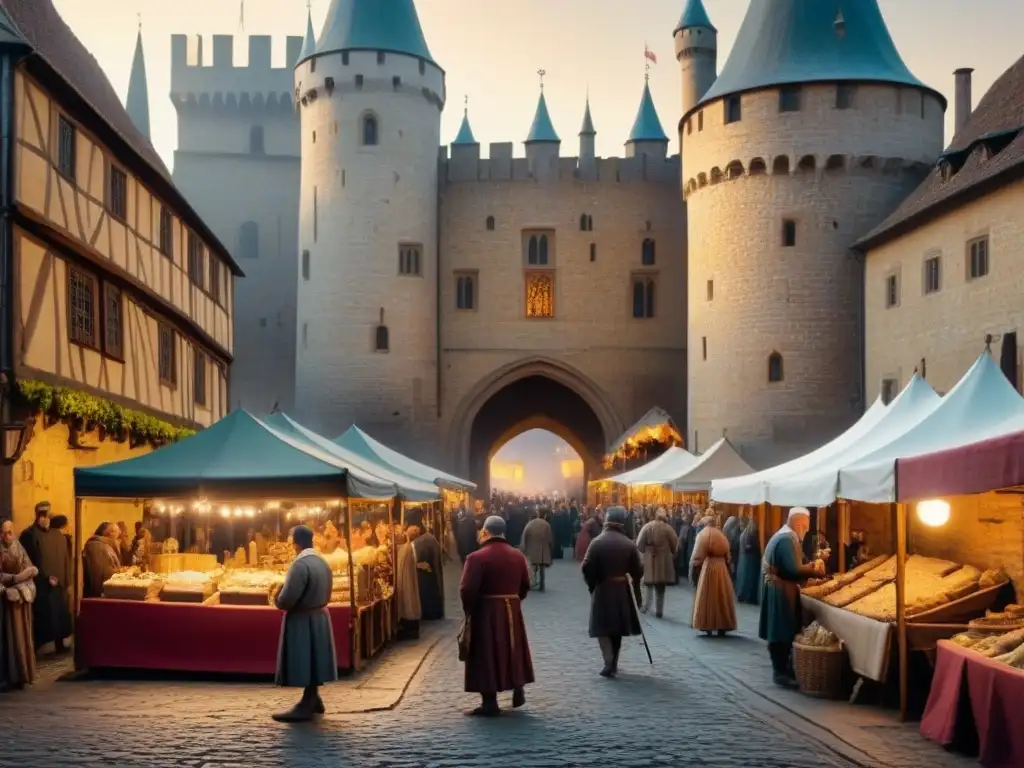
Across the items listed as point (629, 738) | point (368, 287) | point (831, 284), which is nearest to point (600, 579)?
point (629, 738)

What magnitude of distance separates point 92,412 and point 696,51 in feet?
108

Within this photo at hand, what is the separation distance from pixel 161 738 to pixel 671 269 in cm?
3520

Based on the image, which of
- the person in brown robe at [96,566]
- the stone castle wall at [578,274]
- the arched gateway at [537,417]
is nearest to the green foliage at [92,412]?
the person in brown robe at [96,566]

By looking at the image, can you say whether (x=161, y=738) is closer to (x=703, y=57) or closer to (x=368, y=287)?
(x=368, y=287)

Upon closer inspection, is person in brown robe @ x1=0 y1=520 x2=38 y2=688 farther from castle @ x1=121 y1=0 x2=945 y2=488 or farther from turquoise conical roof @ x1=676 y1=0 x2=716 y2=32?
turquoise conical roof @ x1=676 y1=0 x2=716 y2=32

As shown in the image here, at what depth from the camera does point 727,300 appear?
117ft

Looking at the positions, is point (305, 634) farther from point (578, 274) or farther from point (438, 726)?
point (578, 274)

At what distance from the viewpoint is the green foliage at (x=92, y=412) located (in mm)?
15030

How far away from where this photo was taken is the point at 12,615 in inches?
452

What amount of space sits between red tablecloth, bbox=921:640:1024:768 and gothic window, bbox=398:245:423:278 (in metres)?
32.8

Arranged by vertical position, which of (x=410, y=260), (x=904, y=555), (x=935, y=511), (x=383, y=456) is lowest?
(x=904, y=555)

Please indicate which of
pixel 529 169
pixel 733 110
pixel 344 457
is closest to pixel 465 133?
pixel 529 169

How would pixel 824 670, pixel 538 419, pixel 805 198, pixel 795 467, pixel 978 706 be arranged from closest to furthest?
1. pixel 978 706
2. pixel 824 670
3. pixel 795 467
4. pixel 805 198
5. pixel 538 419

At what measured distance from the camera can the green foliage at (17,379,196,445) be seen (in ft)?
49.3
